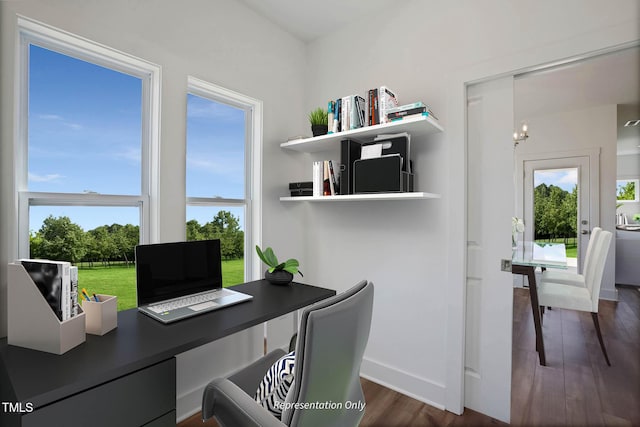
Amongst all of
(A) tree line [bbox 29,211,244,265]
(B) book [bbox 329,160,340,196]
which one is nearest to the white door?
(B) book [bbox 329,160,340,196]

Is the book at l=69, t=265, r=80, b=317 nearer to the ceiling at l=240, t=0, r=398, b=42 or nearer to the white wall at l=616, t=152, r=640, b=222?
the ceiling at l=240, t=0, r=398, b=42

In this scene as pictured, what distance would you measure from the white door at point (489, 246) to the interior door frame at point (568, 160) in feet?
3.93

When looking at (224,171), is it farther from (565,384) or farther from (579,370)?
(579,370)

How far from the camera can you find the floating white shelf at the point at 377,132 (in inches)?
69.7

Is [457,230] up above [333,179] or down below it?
below

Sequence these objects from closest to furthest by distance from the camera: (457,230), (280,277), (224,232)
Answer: (457,230) → (280,277) → (224,232)

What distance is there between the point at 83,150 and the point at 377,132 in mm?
1657

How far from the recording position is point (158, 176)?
1.78m

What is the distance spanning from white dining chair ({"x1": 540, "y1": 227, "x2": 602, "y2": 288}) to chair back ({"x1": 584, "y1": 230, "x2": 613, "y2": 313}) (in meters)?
0.07

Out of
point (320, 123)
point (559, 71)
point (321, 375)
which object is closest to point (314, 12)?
point (320, 123)

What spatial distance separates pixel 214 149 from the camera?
87.0 inches

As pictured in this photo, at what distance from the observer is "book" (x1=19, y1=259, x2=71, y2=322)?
3.56 ft

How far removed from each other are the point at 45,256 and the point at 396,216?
2.03 m

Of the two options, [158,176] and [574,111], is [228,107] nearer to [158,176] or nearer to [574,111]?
[158,176]
